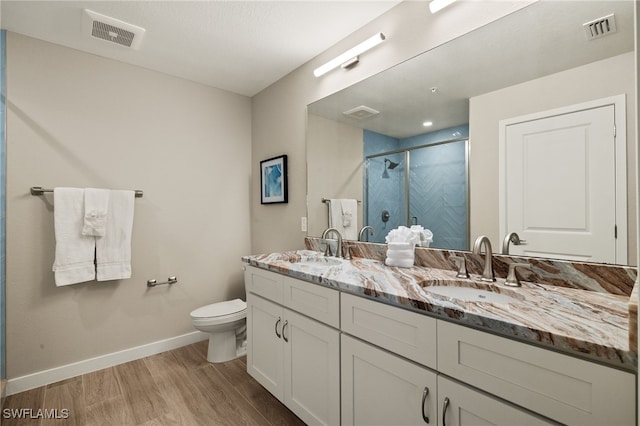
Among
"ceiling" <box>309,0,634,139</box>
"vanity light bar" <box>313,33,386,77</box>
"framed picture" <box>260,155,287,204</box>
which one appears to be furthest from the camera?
"framed picture" <box>260,155,287,204</box>

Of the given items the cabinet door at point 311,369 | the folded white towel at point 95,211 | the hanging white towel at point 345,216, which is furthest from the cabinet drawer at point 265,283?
the folded white towel at point 95,211

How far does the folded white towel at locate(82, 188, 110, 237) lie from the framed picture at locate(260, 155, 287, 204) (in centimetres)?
126

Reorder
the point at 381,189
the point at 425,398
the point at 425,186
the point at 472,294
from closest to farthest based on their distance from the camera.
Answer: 1. the point at 425,398
2. the point at 472,294
3. the point at 425,186
4. the point at 381,189

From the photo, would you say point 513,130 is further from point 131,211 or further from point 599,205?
point 131,211

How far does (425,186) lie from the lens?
166 centimetres

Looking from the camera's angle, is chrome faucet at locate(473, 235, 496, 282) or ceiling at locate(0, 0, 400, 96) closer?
chrome faucet at locate(473, 235, 496, 282)

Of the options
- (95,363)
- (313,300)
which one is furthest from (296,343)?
(95,363)

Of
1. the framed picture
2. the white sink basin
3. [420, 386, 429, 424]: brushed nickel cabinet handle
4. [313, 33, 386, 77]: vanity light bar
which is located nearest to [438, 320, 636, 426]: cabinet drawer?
[420, 386, 429, 424]: brushed nickel cabinet handle

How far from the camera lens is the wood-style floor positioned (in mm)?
1679

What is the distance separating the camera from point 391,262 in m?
1.64

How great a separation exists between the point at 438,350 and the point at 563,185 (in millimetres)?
823

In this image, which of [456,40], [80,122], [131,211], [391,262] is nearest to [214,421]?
[391,262]

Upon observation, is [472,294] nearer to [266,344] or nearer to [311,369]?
[311,369]

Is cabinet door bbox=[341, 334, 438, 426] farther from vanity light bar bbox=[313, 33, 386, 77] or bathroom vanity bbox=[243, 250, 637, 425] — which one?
vanity light bar bbox=[313, 33, 386, 77]
